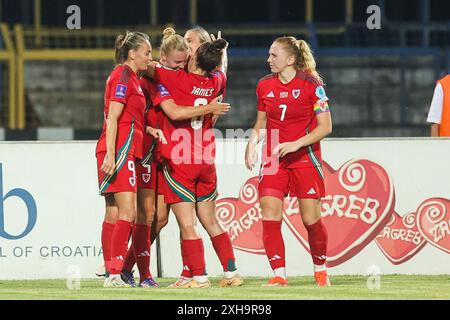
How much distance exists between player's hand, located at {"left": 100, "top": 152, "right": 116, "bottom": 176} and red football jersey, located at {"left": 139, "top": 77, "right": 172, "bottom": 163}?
48 centimetres

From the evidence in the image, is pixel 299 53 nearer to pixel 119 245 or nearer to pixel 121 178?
pixel 121 178

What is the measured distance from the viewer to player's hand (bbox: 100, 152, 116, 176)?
8.65m

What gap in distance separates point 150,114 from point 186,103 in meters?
0.31

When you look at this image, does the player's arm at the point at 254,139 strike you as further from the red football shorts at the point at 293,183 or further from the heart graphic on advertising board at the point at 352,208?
the heart graphic on advertising board at the point at 352,208

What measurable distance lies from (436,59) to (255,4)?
17.1ft

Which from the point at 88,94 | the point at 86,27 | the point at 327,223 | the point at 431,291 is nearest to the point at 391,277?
the point at 327,223

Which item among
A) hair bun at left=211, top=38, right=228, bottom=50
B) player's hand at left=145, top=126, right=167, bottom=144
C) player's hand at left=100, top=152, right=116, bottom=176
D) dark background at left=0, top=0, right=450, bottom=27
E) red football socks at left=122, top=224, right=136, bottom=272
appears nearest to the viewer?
player's hand at left=100, top=152, right=116, bottom=176

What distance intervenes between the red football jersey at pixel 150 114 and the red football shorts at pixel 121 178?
0.34 meters

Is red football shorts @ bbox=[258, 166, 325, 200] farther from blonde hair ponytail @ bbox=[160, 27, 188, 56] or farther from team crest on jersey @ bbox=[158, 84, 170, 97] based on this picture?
blonde hair ponytail @ bbox=[160, 27, 188, 56]

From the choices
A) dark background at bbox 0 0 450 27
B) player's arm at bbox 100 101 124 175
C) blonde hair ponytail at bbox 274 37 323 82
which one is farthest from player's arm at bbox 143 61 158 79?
dark background at bbox 0 0 450 27

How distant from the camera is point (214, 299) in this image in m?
7.86

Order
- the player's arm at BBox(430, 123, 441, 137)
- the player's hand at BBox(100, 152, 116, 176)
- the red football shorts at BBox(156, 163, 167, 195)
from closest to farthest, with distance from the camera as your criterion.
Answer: the player's hand at BBox(100, 152, 116, 176)
the red football shorts at BBox(156, 163, 167, 195)
the player's arm at BBox(430, 123, 441, 137)

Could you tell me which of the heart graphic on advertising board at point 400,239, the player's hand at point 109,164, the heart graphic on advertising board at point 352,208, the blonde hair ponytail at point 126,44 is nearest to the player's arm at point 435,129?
the heart graphic on advertising board at point 352,208

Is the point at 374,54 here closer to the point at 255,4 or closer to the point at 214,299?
the point at 255,4
